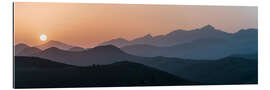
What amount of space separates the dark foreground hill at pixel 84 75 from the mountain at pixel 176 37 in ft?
1.22

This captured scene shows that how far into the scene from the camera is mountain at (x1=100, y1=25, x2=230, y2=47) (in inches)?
259

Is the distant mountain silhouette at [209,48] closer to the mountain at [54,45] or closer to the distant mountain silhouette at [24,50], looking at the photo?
the mountain at [54,45]

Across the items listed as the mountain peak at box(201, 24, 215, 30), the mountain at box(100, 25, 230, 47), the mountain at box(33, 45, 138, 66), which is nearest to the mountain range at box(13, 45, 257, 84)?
the mountain at box(33, 45, 138, 66)

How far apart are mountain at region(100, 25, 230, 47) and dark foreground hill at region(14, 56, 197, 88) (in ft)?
1.22

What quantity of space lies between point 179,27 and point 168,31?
209 mm

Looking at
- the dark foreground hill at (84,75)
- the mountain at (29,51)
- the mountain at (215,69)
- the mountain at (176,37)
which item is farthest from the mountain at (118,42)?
the mountain at (29,51)

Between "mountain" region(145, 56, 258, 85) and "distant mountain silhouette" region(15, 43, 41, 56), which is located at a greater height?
"distant mountain silhouette" region(15, 43, 41, 56)

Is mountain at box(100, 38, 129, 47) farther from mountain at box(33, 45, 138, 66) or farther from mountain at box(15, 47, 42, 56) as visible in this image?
mountain at box(15, 47, 42, 56)

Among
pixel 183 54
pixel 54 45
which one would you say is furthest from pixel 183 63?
pixel 54 45

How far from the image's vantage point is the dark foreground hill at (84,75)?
251 inches

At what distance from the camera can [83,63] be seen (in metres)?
6.49

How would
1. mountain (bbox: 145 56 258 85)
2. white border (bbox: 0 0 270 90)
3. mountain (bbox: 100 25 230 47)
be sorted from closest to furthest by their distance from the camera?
white border (bbox: 0 0 270 90), mountain (bbox: 100 25 230 47), mountain (bbox: 145 56 258 85)
